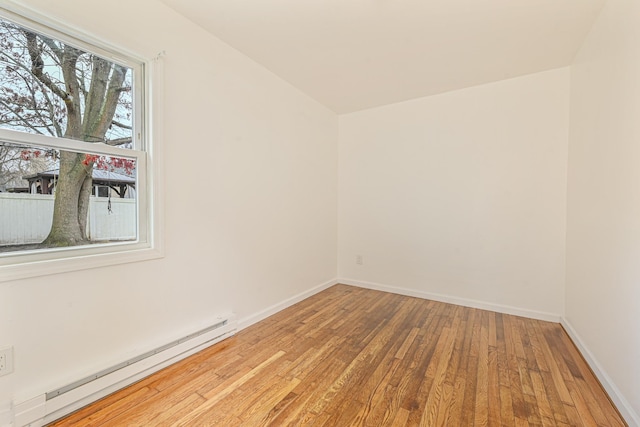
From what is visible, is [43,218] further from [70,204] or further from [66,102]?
[66,102]

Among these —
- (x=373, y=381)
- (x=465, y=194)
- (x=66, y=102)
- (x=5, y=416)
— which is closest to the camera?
(x=5, y=416)

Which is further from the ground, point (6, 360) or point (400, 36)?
point (400, 36)

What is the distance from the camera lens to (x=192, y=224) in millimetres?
2180

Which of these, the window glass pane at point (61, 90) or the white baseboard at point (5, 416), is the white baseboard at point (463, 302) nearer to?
the window glass pane at point (61, 90)

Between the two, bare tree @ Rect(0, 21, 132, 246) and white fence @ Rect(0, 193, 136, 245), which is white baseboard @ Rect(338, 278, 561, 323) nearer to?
white fence @ Rect(0, 193, 136, 245)

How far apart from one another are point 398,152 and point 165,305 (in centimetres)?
316

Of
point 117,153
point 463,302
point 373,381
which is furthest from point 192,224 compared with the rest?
point 463,302

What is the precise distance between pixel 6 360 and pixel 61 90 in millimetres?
1474

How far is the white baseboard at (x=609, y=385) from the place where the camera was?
4.81ft

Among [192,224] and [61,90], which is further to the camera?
[192,224]

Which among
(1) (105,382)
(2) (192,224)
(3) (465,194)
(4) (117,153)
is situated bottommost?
(1) (105,382)

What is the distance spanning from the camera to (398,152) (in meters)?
3.70

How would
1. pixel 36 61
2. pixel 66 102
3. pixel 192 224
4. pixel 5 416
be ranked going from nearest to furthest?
pixel 5 416 < pixel 36 61 < pixel 66 102 < pixel 192 224

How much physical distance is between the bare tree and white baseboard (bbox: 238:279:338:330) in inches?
58.7
